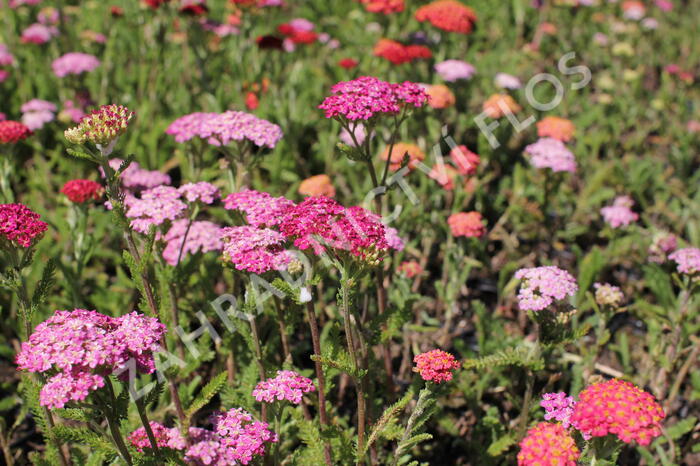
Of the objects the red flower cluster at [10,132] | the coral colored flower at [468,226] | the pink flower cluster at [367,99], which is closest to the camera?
the pink flower cluster at [367,99]

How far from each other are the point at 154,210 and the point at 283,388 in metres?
0.90

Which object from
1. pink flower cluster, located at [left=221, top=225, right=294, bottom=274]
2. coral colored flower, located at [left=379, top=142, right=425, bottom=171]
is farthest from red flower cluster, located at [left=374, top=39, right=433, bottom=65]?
pink flower cluster, located at [left=221, top=225, right=294, bottom=274]

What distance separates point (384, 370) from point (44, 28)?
435cm

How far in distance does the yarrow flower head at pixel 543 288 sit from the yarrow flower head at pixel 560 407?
1.66 ft

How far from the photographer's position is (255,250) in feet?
6.78

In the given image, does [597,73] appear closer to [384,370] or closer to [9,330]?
[384,370]

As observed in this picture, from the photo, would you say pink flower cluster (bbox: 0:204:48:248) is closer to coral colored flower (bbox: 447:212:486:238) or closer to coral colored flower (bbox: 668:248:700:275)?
coral colored flower (bbox: 447:212:486:238)

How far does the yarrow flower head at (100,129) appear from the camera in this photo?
2.00 m

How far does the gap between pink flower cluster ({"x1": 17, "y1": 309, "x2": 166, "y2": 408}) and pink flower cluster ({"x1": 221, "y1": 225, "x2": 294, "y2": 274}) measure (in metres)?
0.33

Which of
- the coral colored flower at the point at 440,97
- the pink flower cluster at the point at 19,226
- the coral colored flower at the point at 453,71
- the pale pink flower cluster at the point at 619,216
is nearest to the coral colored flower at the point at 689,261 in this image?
the pale pink flower cluster at the point at 619,216

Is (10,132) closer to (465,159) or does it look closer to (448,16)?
(465,159)

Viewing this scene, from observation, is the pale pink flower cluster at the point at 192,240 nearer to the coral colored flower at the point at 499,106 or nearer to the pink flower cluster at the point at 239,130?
the pink flower cluster at the point at 239,130

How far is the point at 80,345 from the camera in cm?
170

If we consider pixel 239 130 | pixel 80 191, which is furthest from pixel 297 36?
pixel 80 191
